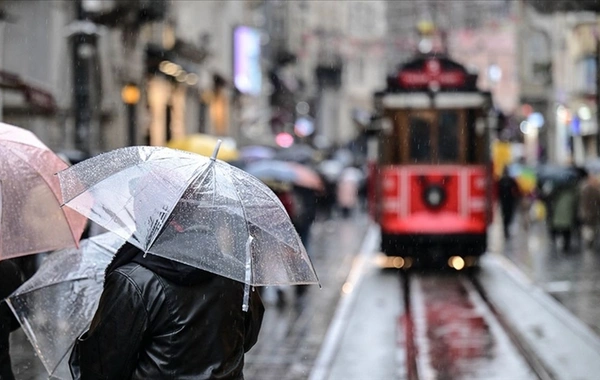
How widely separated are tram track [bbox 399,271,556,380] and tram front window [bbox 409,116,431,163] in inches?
134

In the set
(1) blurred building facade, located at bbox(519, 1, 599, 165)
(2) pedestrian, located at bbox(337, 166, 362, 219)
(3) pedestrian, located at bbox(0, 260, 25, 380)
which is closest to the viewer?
(3) pedestrian, located at bbox(0, 260, 25, 380)

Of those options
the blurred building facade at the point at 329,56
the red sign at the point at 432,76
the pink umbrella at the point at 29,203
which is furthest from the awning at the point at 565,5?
the blurred building facade at the point at 329,56

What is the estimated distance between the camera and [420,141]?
778 inches

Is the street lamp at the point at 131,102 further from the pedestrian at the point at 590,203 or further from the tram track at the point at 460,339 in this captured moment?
the tram track at the point at 460,339

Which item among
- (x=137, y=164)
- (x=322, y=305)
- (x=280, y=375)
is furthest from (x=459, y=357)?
(x=137, y=164)

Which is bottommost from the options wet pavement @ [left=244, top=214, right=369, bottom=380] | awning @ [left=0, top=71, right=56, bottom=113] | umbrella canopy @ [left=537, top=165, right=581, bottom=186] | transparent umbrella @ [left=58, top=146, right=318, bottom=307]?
wet pavement @ [left=244, top=214, right=369, bottom=380]

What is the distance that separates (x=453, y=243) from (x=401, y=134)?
85.9 inches

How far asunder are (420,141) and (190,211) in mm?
15713

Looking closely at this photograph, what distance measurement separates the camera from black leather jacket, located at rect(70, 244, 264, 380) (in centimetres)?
392

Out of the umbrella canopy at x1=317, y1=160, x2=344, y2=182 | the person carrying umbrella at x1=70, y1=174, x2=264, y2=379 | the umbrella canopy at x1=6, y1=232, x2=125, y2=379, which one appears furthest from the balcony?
the person carrying umbrella at x1=70, y1=174, x2=264, y2=379

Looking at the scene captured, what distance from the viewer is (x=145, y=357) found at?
403cm

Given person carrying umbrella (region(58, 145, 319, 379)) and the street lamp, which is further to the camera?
the street lamp

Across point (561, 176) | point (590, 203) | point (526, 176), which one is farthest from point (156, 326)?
point (526, 176)

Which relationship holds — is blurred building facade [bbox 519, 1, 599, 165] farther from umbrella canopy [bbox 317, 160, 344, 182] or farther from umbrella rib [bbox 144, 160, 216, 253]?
umbrella rib [bbox 144, 160, 216, 253]
